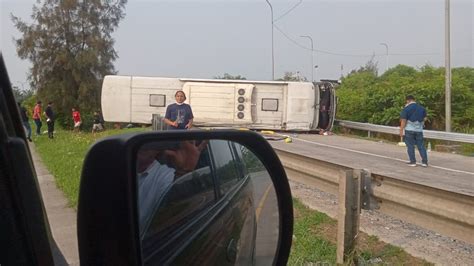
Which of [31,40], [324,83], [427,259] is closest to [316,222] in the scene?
[427,259]

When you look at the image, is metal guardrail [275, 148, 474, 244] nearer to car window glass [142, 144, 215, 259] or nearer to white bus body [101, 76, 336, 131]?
car window glass [142, 144, 215, 259]

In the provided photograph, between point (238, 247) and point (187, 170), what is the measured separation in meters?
0.53

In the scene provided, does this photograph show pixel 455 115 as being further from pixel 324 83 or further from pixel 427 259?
pixel 427 259

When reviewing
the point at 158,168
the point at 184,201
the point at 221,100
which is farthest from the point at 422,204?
the point at 221,100

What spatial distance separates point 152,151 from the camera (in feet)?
4.80

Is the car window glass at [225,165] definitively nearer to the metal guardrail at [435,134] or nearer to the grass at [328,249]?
the grass at [328,249]

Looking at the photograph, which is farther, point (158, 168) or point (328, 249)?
point (328, 249)

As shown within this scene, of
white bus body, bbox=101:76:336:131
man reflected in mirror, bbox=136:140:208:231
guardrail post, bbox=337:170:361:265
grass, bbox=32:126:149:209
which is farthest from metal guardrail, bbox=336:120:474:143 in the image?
man reflected in mirror, bbox=136:140:208:231

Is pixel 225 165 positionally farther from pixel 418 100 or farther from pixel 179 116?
pixel 418 100

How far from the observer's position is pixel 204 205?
6.04 feet

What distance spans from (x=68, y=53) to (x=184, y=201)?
130ft

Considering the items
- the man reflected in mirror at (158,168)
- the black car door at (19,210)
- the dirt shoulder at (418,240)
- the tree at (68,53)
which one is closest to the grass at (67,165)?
the dirt shoulder at (418,240)

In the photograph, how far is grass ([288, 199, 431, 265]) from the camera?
16.8 ft

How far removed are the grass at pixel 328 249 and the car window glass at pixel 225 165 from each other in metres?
3.02
